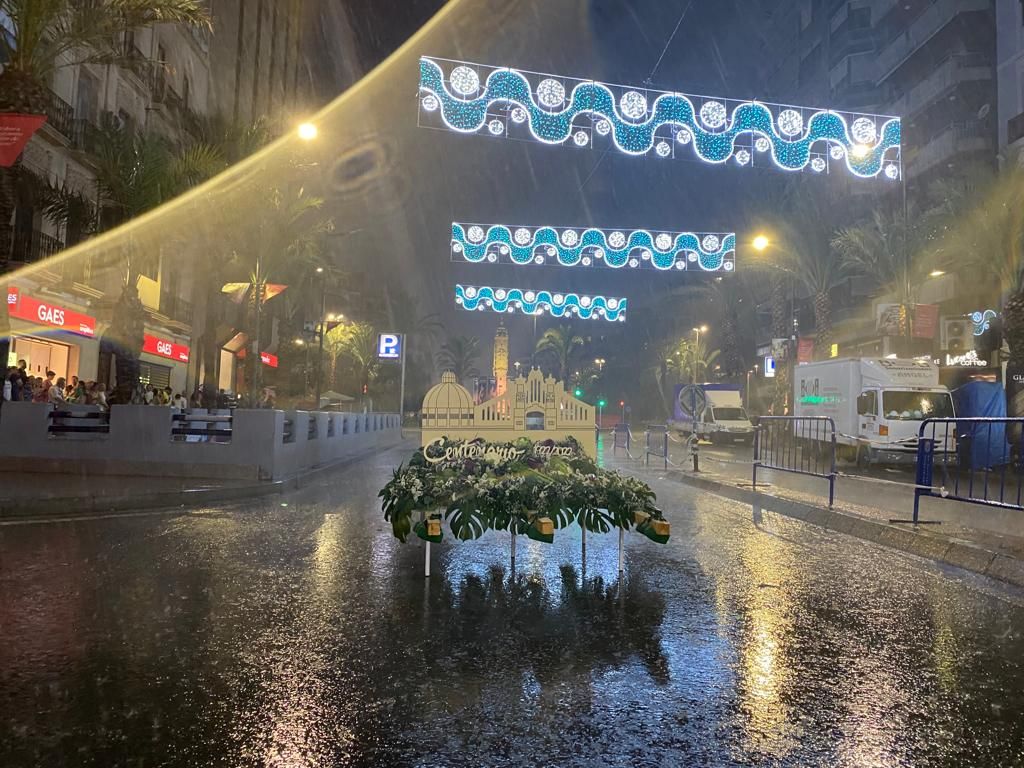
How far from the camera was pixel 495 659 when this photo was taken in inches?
175

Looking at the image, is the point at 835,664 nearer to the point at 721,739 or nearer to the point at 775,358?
the point at 721,739

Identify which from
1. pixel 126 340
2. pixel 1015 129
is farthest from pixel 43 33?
pixel 1015 129

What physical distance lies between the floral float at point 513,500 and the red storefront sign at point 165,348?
89.6 feet

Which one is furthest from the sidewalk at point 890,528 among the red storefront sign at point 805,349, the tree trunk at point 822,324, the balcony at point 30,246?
the red storefront sign at point 805,349

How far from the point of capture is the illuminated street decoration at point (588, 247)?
21.9 meters

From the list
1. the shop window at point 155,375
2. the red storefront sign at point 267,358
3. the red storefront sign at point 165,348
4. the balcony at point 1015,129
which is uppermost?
the balcony at point 1015,129

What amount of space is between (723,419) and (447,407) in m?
27.3

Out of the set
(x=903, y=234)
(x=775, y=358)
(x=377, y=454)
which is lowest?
(x=377, y=454)

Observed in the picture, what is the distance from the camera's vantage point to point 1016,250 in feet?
79.7

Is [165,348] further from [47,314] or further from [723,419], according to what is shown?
[723,419]

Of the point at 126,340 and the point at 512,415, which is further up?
the point at 126,340

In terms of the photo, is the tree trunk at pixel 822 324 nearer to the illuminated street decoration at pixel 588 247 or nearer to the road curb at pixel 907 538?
the illuminated street decoration at pixel 588 247

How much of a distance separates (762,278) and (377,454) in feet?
116

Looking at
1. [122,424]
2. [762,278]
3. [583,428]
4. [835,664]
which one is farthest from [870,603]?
[762,278]
